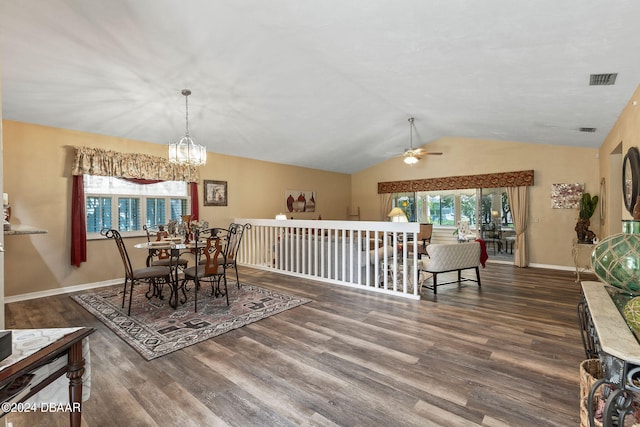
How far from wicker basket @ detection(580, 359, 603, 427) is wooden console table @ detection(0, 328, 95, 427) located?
6.17ft

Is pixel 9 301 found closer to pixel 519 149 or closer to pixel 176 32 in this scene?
pixel 176 32

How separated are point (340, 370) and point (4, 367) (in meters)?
1.96

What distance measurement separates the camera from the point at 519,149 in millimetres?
6957

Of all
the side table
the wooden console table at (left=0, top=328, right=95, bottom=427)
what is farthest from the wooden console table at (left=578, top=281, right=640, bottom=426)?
the side table

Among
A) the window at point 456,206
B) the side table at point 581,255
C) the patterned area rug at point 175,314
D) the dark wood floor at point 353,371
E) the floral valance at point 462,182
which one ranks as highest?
the floral valance at point 462,182

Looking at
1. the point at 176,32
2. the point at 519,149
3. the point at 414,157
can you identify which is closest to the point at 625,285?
the point at 176,32

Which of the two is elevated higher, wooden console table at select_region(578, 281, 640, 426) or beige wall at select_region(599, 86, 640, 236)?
beige wall at select_region(599, 86, 640, 236)

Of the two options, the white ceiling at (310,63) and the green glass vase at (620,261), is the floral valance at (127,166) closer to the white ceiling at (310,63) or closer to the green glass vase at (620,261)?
the white ceiling at (310,63)

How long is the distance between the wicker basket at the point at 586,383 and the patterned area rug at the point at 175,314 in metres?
2.81

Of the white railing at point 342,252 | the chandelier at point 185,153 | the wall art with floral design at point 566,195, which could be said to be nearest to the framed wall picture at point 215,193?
the white railing at point 342,252

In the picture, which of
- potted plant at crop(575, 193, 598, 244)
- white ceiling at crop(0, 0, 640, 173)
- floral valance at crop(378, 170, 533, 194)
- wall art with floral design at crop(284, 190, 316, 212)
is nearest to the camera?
white ceiling at crop(0, 0, 640, 173)

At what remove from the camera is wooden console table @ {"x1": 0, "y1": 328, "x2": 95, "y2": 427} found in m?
0.96

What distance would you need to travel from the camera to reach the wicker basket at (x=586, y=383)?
1.07 m

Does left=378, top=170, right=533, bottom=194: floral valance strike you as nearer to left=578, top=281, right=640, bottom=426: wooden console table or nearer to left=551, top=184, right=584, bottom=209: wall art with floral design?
left=551, top=184, right=584, bottom=209: wall art with floral design
